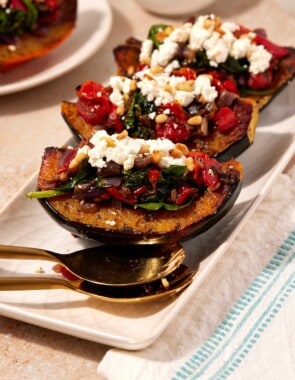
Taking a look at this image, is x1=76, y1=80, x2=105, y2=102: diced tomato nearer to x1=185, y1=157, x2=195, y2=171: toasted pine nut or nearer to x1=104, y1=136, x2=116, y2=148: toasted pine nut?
x1=104, y1=136, x2=116, y2=148: toasted pine nut

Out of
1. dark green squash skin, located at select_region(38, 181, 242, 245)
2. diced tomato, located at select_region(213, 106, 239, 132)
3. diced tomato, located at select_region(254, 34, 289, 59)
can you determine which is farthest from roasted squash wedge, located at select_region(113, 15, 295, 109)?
dark green squash skin, located at select_region(38, 181, 242, 245)

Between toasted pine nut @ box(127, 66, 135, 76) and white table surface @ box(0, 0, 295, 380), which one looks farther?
toasted pine nut @ box(127, 66, 135, 76)

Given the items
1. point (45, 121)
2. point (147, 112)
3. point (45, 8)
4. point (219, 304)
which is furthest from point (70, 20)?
point (219, 304)

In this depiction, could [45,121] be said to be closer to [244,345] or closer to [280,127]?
[280,127]

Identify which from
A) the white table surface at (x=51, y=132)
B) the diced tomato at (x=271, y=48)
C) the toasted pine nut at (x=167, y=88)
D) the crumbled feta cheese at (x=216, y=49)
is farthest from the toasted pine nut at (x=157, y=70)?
the white table surface at (x=51, y=132)

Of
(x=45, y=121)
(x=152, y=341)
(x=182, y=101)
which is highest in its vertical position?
(x=182, y=101)

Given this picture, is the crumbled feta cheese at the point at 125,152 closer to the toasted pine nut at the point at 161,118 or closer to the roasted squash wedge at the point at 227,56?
the toasted pine nut at the point at 161,118
